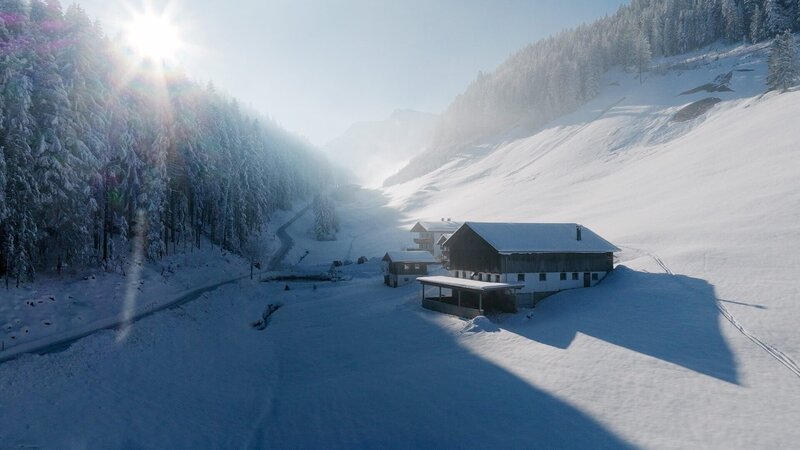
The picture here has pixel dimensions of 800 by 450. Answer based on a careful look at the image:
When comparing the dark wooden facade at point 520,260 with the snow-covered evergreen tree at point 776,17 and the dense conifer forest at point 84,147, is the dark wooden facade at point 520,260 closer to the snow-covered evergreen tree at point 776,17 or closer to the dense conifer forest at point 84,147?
the dense conifer forest at point 84,147

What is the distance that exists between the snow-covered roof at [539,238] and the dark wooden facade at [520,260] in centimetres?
46

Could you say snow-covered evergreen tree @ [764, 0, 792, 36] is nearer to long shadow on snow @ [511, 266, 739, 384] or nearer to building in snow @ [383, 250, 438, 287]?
long shadow on snow @ [511, 266, 739, 384]

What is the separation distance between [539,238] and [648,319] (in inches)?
513

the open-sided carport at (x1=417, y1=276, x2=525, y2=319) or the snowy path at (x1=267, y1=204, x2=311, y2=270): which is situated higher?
the snowy path at (x1=267, y1=204, x2=311, y2=270)

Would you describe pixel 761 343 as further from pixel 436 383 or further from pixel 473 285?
pixel 473 285

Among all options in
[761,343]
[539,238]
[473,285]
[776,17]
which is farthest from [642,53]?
[761,343]

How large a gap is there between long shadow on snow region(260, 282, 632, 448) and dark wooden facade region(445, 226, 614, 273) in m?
8.87

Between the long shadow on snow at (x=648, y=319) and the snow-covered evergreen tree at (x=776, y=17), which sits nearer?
the long shadow on snow at (x=648, y=319)

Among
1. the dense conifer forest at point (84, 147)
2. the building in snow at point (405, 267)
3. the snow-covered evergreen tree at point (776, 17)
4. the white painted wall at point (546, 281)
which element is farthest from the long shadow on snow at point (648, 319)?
the snow-covered evergreen tree at point (776, 17)

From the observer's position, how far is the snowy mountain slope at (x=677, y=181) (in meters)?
31.5

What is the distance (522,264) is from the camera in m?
36.5

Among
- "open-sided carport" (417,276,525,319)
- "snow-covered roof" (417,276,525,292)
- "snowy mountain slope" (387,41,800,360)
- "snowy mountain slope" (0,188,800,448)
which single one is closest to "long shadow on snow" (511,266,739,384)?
"snowy mountain slope" (0,188,800,448)

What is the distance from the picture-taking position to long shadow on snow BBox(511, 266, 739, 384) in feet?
71.8

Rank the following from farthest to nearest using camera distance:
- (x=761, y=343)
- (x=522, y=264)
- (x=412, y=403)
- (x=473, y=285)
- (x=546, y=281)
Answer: (x=546, y=281) < (x=522, y=264) < (x=473, y=285) < (x=761, y=343) < (x=412, y=403)
